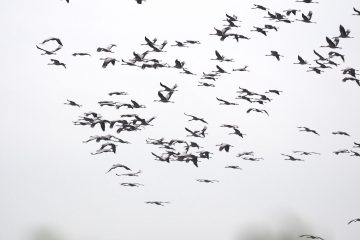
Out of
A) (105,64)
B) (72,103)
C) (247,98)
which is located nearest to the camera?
(105,64)

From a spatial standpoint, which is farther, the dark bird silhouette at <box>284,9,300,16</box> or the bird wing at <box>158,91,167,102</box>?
the dark bird silhouette at <box>284,9,300,16</box>

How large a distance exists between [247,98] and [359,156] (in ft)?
28.2

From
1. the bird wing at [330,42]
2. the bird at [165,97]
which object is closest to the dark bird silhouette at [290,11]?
the bird wing at [330,42]

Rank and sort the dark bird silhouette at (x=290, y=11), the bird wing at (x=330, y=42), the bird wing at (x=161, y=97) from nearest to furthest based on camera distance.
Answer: the bird wing at (x=330, y=42) < the bird wing at (x=161, y=97) < the dark bird silhouette at (x=290, y=11)

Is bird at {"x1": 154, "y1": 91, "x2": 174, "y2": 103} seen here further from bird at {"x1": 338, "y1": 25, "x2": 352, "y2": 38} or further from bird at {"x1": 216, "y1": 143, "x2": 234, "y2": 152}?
bird at {"x1": 338, "y1": 25, "x2": 352, "y2": 38}

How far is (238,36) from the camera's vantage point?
51375 mm

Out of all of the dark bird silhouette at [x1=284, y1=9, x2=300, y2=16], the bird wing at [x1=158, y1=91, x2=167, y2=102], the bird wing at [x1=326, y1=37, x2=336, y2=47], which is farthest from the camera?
the dark bird silhouette at [x1=284, y1=9, x2=300, y2=16]

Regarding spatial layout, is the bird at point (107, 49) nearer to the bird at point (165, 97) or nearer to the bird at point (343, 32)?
the bird at point (165, 97)

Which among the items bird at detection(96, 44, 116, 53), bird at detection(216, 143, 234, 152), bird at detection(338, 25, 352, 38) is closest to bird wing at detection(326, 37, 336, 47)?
bird at detection(338, 25, 352, 38)

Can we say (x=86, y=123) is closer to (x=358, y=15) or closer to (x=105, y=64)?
(x=105, y=64)

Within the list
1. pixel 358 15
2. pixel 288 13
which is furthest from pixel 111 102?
pixel 358 15

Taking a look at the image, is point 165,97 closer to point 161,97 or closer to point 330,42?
point 161,97

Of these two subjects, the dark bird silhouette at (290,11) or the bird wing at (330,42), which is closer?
the bird wing at (330,42)

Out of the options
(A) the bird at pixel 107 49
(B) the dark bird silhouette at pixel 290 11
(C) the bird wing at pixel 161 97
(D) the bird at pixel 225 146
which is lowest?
(D) the bird at pixel 225 146
